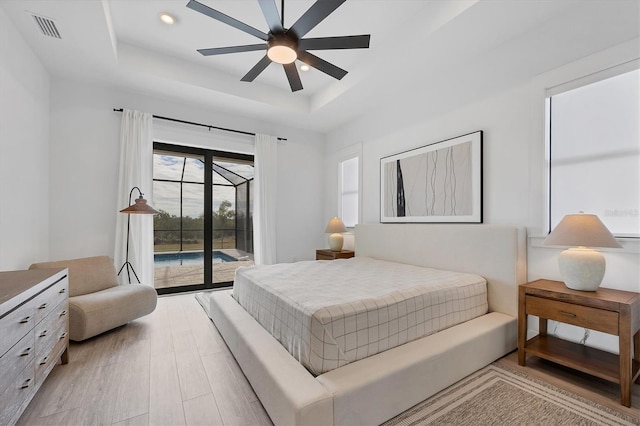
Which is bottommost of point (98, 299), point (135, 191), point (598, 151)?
point (98, 299)

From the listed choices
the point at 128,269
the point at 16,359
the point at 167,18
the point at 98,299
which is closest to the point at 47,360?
the point at 16,359

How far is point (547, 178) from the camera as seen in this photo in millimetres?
2414

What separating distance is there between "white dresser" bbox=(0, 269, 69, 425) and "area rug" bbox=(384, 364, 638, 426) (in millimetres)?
1858

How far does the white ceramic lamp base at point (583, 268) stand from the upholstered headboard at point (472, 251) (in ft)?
1.40

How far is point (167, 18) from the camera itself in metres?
2.80

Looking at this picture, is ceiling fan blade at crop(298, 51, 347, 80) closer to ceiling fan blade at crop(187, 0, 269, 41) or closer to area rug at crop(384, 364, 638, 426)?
ceiling fan blade at crop(187, 0, 269, 41)

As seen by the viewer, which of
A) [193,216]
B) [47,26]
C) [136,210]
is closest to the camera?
[47,26]

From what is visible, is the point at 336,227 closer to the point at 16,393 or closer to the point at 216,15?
the point at 216,15

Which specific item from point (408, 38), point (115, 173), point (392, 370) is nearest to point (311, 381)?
point (392, 370)

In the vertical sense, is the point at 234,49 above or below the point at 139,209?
above

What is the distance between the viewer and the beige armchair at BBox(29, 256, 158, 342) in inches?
96.0

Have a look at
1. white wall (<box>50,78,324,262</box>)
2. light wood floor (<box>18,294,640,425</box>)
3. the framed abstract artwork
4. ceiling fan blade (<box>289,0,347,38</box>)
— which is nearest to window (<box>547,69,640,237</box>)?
the framed abstract artwork

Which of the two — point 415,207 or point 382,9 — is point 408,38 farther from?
point 415,207

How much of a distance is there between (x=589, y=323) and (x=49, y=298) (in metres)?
3.49
